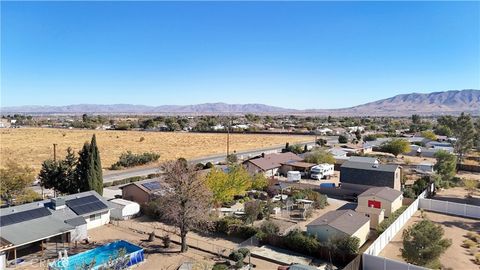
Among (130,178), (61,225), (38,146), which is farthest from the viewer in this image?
(38,146)

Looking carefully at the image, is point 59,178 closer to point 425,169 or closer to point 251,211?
point 251,211

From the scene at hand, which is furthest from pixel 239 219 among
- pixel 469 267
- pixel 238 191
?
pixel 469 267

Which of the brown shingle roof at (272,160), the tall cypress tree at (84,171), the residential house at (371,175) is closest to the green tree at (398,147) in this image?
the brown shingle roof at (272,160)

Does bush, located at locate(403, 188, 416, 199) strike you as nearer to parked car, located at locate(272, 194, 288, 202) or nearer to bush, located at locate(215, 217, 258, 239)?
parked car, located at locate(272, 194, 288, 202)

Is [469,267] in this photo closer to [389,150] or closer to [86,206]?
[86,206]

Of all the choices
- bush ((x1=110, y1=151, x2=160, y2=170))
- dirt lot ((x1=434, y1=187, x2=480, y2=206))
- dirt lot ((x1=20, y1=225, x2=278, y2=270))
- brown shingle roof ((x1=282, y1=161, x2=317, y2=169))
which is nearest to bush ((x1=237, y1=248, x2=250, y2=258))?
dirt lot ((x1=20, y1=225, x2=278, y2=270))

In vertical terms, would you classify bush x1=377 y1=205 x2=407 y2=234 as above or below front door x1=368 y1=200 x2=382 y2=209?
below

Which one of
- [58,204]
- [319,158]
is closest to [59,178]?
[58,204]
